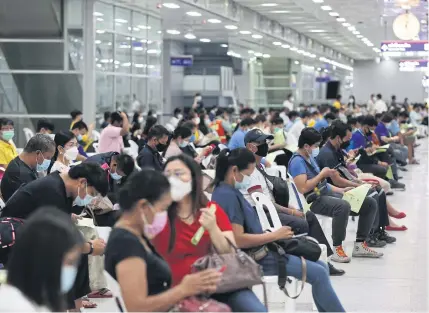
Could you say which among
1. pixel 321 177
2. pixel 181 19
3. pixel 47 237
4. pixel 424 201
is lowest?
pixel 424 201

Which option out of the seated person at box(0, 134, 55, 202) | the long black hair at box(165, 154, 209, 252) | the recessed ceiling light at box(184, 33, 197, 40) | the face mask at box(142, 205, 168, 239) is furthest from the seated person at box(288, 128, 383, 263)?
the recessed ceiling light at box(184, 33, 197, 40)

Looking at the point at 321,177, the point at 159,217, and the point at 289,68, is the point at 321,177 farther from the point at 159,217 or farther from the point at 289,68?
the point at 289,68

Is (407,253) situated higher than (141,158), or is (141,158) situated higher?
(141,158)

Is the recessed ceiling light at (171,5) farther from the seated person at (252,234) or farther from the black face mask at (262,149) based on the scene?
the seated person at (252,234)

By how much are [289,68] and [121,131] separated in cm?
2893

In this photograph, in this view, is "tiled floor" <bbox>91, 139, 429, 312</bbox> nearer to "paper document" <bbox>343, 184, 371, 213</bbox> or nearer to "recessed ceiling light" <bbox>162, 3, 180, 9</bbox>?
"paper document" <bbox>343, 184, 371, 213</bbox>

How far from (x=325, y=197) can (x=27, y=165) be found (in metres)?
3.38

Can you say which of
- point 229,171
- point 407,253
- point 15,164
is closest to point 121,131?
point 407,253

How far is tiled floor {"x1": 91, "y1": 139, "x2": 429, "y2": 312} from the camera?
775 cm

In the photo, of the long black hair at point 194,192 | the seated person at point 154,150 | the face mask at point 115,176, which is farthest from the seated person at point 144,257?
the seated person at point 154,150

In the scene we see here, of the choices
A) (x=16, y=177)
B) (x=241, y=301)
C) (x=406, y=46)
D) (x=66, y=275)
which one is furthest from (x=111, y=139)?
(x=406, y=46)

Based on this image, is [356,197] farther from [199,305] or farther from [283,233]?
[199,305]

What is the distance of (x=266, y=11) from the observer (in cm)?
2494

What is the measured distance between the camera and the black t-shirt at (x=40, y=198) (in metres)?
5.99
